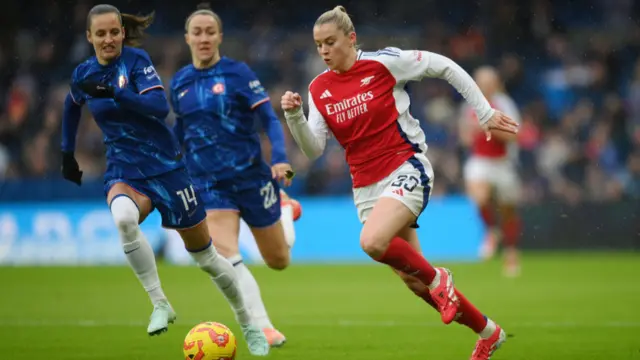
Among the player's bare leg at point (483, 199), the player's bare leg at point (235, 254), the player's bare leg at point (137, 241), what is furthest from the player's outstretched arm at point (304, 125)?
the player's bare leg at point (483, 199)

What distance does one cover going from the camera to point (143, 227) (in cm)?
1769

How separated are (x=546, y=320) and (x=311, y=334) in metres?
2.36

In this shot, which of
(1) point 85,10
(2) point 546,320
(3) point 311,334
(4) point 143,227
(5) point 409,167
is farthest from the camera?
(1) point 85,10

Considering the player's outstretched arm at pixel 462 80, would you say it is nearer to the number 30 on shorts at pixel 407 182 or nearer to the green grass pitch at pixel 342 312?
the number 30 on shorts at pixel 407 182

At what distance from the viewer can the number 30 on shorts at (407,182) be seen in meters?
6.95

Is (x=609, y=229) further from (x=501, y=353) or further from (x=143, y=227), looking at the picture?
(x=501, y=353)

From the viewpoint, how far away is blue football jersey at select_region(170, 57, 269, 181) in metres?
8.44

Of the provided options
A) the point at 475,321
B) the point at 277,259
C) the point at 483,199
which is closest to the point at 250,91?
the point at 277,259

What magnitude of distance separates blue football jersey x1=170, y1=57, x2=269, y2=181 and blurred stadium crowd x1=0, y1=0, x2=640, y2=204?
9395 millimetres

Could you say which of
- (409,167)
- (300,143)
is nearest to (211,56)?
(300,143)

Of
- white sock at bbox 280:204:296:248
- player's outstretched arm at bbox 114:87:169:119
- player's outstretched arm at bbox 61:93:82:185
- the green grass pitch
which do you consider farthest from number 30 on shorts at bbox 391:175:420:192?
player's outstretched arm at bbox 61:93:82:185

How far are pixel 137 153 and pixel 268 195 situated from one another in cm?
153

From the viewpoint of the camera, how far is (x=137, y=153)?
24.4 feet

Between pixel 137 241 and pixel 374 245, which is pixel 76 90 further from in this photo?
pixel 374 245
